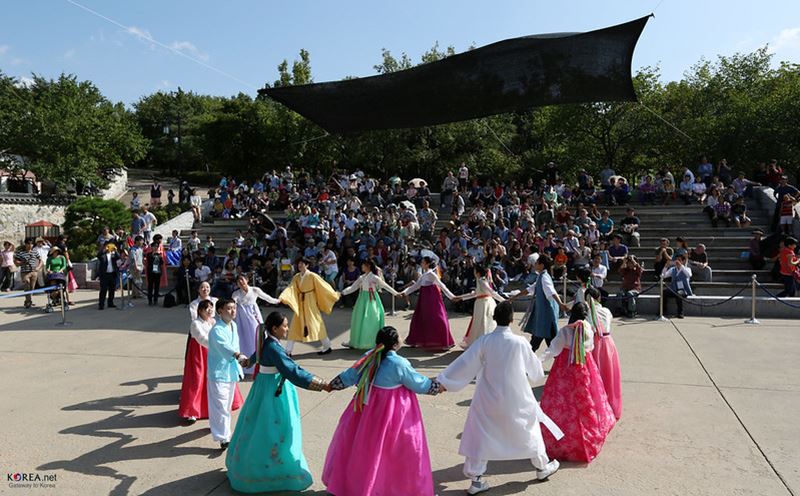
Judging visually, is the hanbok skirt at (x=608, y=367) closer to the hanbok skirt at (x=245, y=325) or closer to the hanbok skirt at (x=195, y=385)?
the hanbok skirt at (x=195, y=385)

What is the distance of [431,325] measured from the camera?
10500 mm

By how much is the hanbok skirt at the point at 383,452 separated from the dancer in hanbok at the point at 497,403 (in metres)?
0.49

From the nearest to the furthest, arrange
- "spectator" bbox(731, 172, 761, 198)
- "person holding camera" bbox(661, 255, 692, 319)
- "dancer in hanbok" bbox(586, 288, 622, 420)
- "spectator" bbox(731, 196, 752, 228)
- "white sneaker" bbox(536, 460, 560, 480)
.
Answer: "white sneaker" bbox(536, 460, 560, 480) → "dancer in hanbok" bbox(586, 288, 622, 420) → "person holding camera" bbox(661, 255, 692, 319) → "spectator" bbox(731, 196, 752, 228) → "spectator" bbox(731, 172, 761, 198)

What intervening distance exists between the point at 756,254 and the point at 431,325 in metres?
10.1

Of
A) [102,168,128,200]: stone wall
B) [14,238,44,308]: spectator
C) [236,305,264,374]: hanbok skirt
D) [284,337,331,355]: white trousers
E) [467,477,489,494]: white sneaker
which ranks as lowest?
[467,477,489,494]: white sneaker

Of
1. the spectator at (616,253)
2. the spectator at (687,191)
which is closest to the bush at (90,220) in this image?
the spectator at (616,253)

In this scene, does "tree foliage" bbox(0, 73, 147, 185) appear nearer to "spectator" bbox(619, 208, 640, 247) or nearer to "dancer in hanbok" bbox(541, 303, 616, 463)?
"spectator" bbox(619, 208, 640, 247)

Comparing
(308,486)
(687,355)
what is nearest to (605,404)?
(308,486)

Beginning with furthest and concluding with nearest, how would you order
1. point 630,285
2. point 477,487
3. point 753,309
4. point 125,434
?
point 630,285 → point 753,309 → point 125,434 → point 477,487

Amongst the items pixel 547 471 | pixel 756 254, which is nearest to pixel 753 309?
pixel 756 254

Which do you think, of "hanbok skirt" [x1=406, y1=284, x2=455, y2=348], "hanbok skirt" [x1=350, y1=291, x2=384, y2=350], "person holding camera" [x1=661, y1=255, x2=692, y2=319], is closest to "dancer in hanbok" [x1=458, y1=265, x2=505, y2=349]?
"hanbok skirt" [x1=406, y1=284, x2=455, y2=348]

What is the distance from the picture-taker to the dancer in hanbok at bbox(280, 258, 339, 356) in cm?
1010

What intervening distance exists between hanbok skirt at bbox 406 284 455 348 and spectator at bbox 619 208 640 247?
8989 mm

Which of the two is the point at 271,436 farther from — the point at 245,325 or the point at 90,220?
the point at 90,220
